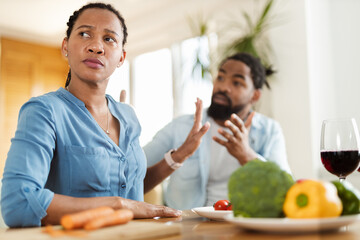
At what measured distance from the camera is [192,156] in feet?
7.61

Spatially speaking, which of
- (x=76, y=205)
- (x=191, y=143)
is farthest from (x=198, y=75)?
(x=76, y=205)

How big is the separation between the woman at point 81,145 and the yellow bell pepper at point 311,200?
1.43 feet

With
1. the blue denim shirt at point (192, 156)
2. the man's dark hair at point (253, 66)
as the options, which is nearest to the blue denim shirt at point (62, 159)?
the blue denim shirt at point (192, 156)

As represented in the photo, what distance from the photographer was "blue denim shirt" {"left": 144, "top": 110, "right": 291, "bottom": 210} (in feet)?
7.36

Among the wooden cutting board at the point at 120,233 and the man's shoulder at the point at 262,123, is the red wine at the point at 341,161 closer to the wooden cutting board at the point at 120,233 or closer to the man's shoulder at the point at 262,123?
the wooden cutting board at the point at 120,233

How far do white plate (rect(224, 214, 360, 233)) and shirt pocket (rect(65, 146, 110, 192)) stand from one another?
0.62 metres

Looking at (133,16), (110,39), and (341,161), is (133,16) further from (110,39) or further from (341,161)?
(341,161)

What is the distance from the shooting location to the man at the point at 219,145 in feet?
7.24

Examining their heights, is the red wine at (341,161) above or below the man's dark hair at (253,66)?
below

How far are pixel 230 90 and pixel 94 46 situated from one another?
1552mm

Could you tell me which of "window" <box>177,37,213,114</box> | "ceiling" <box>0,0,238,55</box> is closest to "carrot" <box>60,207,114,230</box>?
"window" <box>177,37,213,114</box>

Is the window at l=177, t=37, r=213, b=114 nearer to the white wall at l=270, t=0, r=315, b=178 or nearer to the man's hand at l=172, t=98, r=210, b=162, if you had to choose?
the white wall at l=270, t=0, r=315, b=178

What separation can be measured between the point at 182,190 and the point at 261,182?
173 cm

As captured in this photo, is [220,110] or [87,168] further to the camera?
[220,110]
